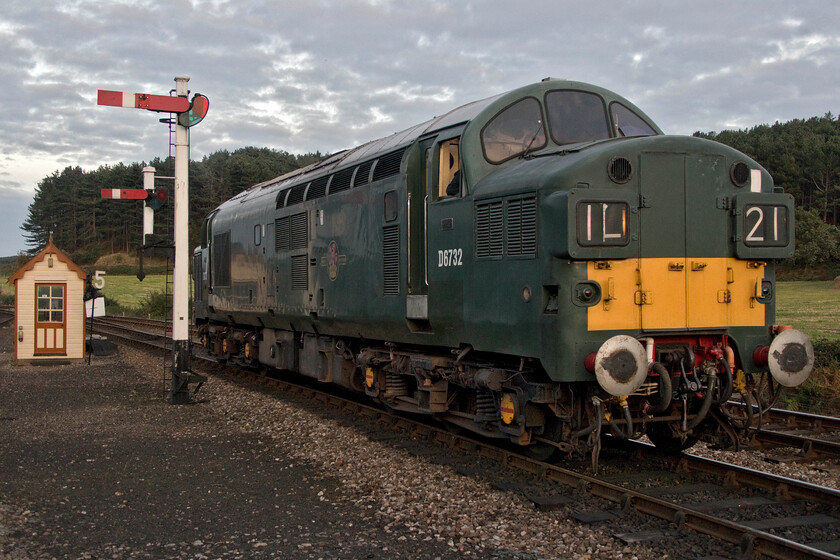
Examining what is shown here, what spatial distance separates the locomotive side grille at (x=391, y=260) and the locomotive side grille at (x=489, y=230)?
1.76 metres

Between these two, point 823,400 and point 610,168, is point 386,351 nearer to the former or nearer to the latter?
point 610,168

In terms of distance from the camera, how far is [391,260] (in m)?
9.31

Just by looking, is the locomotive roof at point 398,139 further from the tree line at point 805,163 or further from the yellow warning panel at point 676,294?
the tree line at point 805,163

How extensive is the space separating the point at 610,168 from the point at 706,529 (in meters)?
3.03

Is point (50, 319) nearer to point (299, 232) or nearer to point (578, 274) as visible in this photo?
point (299, 232)

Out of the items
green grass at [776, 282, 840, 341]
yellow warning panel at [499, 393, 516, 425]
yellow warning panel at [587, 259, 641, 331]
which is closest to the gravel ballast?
yellow warning panel at [499, 393, 516, 425]

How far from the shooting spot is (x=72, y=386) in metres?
15.1

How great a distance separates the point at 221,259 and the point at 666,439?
11529mm

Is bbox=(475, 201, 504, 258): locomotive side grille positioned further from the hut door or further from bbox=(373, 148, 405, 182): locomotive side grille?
the hut door

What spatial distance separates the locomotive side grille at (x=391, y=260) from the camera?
30.1 ft

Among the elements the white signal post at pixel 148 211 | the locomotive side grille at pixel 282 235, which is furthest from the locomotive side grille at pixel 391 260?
the white signal post at pixel 148 211

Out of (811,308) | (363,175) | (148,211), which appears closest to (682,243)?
(363,175)

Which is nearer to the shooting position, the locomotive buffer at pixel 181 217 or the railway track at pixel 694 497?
the railway track at pixel 694 497

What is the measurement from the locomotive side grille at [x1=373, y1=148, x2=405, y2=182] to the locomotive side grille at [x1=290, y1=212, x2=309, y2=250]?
2.75 meters
